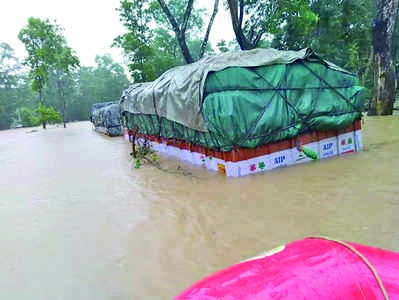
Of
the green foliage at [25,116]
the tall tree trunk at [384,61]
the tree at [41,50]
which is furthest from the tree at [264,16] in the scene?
the green foliage at [25,116]

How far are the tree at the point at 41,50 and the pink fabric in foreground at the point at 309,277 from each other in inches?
978

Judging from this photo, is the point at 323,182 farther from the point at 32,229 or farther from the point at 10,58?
the point at 10,58

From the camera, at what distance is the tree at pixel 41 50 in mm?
21859

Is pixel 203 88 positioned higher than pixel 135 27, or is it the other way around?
pixel 135 27

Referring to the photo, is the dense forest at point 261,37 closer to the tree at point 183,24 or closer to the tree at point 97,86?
the tree at point 183,24

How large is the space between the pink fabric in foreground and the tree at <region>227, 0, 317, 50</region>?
9.89 m

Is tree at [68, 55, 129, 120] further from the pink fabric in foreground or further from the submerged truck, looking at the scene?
the pink fabric in foreground

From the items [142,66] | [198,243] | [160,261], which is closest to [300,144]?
[198,243]

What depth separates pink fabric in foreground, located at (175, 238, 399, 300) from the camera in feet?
3.55

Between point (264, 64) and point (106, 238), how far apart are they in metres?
3.89

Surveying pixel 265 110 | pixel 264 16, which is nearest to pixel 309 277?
pixel 265 110

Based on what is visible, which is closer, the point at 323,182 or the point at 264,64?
the point at 323,182

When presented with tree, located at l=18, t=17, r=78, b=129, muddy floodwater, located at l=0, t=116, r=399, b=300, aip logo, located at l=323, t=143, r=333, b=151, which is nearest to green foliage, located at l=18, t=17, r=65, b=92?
tree, located at l=18, t=17, r=78, b=129

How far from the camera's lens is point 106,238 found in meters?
3.21
